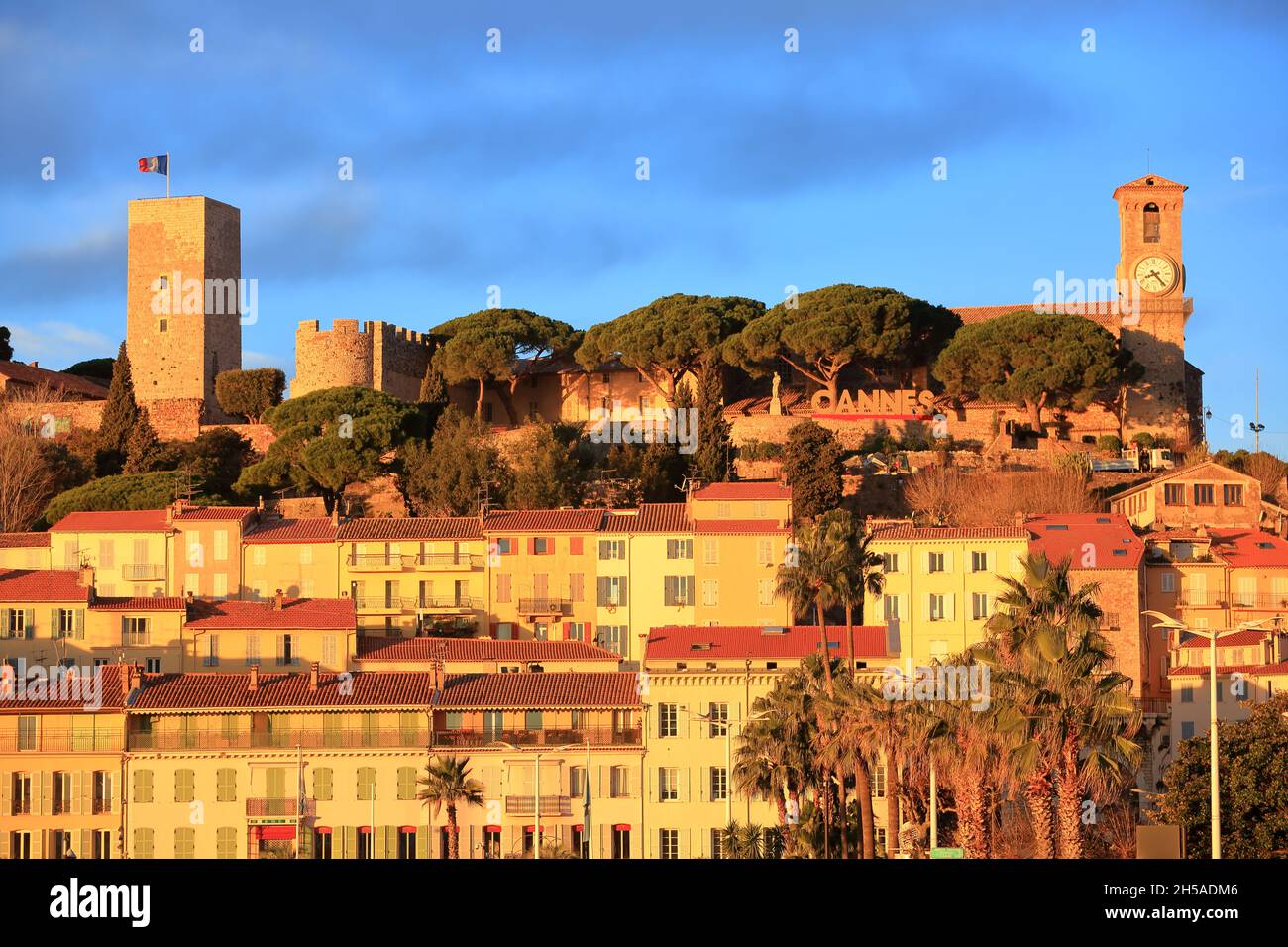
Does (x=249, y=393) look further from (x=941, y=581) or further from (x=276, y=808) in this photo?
(x=276, y=808)

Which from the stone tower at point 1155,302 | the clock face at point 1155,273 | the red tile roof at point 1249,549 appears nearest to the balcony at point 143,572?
the red tile roof at point 1249,549

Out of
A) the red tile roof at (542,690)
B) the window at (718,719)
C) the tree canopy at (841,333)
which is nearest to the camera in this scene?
the red tile roof at (542,690)

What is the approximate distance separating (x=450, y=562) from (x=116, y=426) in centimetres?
2581

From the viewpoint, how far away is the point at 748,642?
5469cm

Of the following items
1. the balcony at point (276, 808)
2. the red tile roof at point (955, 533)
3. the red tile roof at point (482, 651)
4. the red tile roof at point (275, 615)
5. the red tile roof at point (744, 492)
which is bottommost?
the balcony at point (276, 808)

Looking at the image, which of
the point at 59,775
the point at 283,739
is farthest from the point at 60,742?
the point at 283,739

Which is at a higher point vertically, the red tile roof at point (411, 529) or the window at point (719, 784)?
the red tile roof at point (411, 529)

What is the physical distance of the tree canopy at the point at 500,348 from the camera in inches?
3772

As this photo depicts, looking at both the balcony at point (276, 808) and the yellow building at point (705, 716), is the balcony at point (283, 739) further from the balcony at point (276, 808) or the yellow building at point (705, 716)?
the yellow building at point (705, 716)

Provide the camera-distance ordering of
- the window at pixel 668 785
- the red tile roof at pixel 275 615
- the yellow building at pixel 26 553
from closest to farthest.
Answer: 1. the window at pixel 668 785
2. the red tile roof at pixel 275 615
3. the yellow building at pixel 26 553

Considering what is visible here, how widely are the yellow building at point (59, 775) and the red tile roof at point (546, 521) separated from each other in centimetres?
1813

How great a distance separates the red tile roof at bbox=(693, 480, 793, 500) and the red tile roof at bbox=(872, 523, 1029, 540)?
4.05 metres

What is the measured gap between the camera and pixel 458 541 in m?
65.6

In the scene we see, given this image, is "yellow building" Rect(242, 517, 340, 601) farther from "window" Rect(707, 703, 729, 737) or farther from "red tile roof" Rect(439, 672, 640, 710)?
"window" Rect(707, 703, 729, 737)
